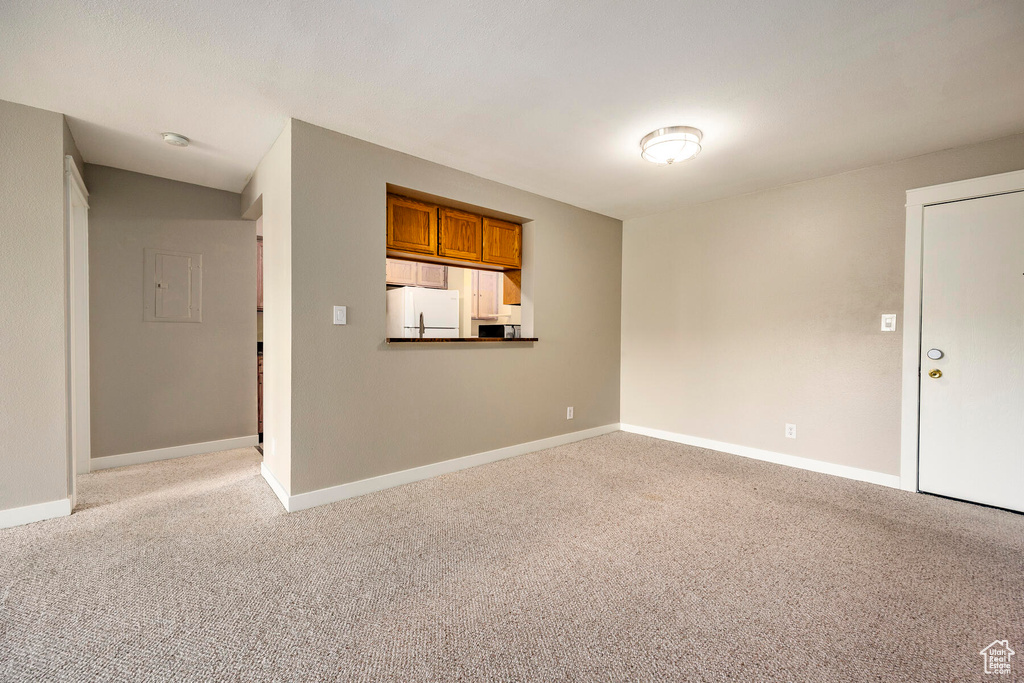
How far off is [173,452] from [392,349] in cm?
238

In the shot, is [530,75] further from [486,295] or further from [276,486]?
[486,295]

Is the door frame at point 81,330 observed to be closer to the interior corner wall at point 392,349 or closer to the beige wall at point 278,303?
the beige wall at point 278,303

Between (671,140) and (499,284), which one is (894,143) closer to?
(671,140)

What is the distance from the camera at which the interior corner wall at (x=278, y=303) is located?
2.70 m

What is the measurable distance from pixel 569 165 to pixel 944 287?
2770 mm

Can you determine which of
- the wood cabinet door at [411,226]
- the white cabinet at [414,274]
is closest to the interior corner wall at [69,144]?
the wood cabinet door at [411,226]

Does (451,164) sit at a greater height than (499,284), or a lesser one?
greater

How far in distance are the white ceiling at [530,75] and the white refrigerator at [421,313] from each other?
3.47 feet

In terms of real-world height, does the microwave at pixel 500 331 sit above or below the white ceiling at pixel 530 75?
below

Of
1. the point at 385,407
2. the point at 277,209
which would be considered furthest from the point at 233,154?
the point at 385,407

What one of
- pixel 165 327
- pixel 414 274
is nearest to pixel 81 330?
pixel 165 327

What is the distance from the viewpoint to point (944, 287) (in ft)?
9.77

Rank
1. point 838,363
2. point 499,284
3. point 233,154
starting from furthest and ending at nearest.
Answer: point 499,284 → point 838,363 → point 233,154

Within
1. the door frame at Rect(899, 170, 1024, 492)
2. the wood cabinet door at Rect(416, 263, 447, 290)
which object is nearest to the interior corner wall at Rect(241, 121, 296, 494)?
the wood cabinet door at Rect(416, 263, 447, 290)
